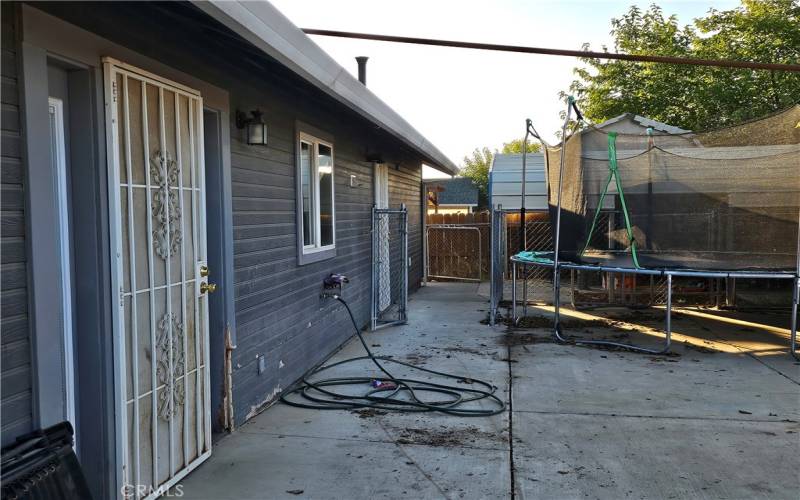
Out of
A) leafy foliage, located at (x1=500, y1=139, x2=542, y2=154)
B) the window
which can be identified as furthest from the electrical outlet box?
leafy foliage, located at (x1=500, y1=139, x2=542, y2=154)

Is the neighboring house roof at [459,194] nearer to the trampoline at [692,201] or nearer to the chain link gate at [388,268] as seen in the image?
the chain link gate at [388,268]

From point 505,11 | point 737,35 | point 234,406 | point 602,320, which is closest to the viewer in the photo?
point 234,406

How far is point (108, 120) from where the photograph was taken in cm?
284

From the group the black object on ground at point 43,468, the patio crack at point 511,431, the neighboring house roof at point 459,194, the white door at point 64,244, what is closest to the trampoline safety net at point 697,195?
the patio crack at point 511,431

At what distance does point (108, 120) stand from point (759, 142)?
21.9 ft

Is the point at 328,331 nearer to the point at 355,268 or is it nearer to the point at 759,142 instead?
the point at 355,268

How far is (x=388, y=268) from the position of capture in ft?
32.8

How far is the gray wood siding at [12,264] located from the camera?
2.32 meters

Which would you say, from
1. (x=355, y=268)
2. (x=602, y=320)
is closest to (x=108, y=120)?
(x=355, y=268)

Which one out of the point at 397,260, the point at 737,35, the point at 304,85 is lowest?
the point at 397,260

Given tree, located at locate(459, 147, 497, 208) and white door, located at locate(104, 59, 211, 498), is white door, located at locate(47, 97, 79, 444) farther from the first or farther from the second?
tree, located at locate(459, 147, 497, 208)

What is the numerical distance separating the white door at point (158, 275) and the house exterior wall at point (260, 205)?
0.26 metres

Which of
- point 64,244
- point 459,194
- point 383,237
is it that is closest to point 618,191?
point 383,237

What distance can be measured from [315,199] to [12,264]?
160 inches
